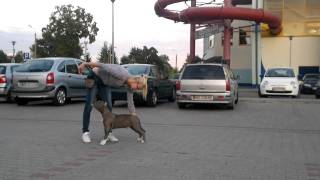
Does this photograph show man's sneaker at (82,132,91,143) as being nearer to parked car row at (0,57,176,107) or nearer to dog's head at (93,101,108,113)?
dog's head at (93,101,108,113)

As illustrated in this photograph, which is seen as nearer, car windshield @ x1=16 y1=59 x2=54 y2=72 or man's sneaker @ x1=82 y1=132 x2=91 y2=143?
man's sneaker @ x1=82 y1=132 x2=91 y2=143

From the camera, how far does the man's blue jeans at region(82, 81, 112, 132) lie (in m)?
9.62

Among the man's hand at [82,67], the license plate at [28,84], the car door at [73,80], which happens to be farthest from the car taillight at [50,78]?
the man's hand at [82,67]

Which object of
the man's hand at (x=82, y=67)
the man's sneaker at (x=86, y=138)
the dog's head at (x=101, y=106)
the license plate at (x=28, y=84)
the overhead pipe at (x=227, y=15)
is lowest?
the man's sneaker at (x=86, y=138)

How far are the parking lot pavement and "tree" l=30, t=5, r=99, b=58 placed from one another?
5476cm

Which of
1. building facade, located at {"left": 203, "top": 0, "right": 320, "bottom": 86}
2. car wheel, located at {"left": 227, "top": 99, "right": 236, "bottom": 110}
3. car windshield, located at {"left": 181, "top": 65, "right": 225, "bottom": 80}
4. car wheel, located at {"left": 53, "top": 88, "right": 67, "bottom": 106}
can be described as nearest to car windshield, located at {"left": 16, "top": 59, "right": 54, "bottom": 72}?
car wheel, located at {"left": 53, "top": 88, "right": 67, "bottom": 106}

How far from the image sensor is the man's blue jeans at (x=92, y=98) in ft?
31.6

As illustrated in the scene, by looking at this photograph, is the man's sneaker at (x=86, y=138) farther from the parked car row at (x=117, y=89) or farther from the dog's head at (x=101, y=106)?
the parked car row at (x=117, y=89)

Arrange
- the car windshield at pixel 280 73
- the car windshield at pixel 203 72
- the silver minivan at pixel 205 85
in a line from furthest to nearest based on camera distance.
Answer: the car windshield at pixel 280 73, the car windshield at pixel 203 72, the silver minivan at pixel 205 85

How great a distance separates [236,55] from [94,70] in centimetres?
4716

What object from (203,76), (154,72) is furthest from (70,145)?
(154,72)

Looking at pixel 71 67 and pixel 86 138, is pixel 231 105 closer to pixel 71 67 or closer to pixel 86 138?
pixel 71 67

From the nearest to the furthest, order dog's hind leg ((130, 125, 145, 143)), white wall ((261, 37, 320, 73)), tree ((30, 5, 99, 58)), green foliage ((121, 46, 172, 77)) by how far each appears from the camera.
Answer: dog's hind leg ((130, 125, 145, 143)) < white wall ((261, 37, 320, 73)) < tree ((30, 5, 99, 58)) < green foliage ((121, 46, 172, 77))

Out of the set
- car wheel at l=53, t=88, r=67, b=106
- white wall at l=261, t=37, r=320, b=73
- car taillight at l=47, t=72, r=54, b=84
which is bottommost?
car wheel at l=53, t=88, r=67, b=106
